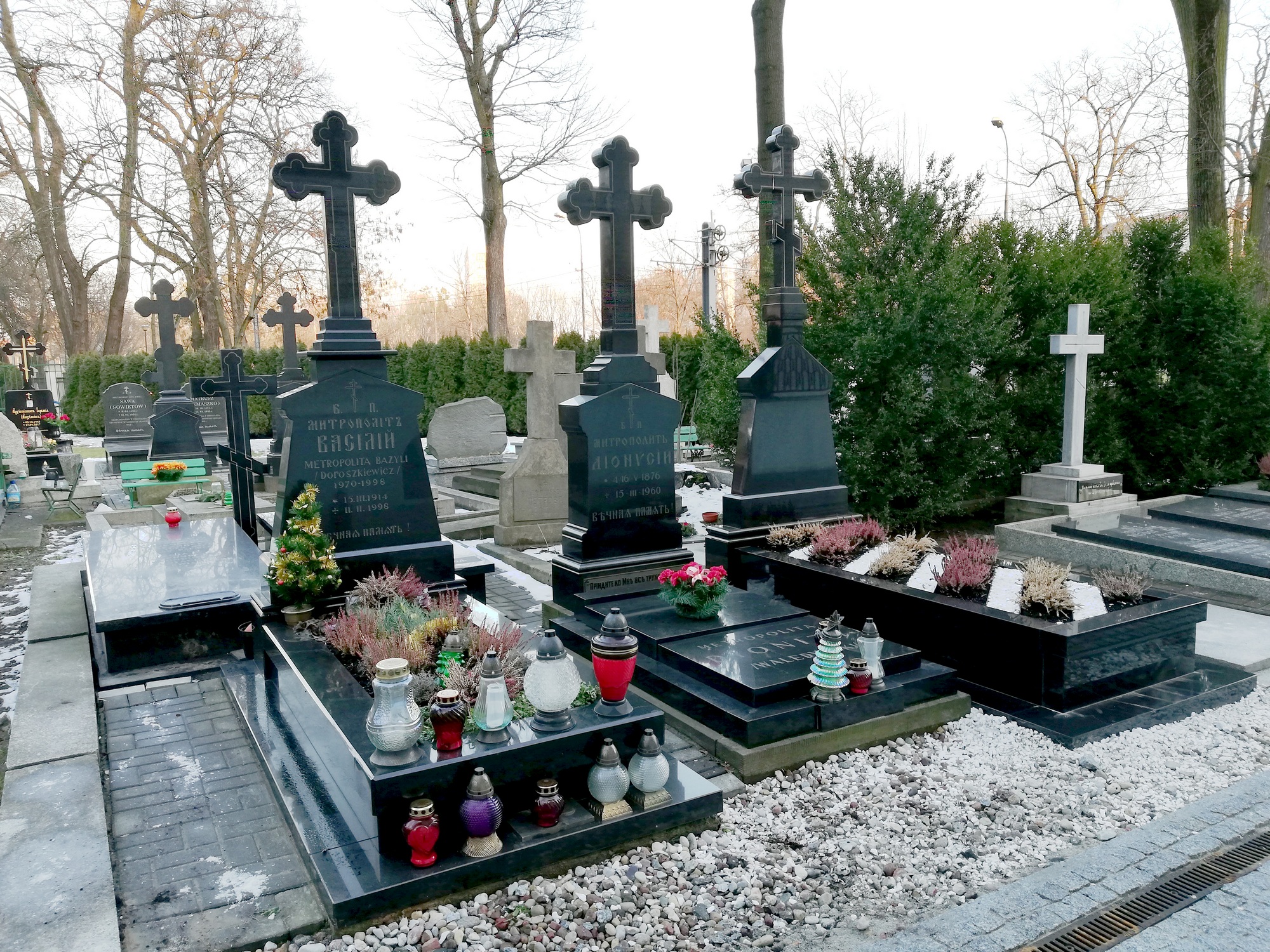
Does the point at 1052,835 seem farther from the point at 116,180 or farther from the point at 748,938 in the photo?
the point at 116,180

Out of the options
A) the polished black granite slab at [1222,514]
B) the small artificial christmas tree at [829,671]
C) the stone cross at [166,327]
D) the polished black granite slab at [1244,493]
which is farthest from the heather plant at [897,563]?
the stone cross at [166,327]

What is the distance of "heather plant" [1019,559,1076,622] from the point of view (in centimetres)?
547

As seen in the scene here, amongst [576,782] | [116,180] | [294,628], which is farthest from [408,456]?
[116,180]

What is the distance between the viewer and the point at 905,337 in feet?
31.6

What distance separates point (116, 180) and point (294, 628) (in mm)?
25174

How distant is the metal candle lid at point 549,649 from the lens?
4027 millimetres

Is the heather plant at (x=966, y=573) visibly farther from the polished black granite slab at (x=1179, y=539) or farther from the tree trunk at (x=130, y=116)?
the tree trunk at (x=130, y=116)

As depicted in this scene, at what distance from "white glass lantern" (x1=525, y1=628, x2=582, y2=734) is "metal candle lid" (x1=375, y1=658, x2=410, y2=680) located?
0.57 metres

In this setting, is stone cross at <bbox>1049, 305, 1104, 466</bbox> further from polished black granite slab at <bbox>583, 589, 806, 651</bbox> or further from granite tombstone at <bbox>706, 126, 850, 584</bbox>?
polished black granite slab at <bbox>583, 589, 806, 651</bbox>

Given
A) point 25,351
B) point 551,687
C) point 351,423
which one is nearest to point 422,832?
point 551,687

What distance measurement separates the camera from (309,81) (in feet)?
81.9

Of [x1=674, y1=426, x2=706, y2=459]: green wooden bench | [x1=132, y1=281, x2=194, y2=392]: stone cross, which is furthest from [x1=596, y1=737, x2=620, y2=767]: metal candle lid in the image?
[x1=674, y1=426, x2=706, y2=459]: green wooden bench

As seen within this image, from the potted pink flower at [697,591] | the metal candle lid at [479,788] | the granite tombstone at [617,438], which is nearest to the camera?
the metal candle lid at [479,788]

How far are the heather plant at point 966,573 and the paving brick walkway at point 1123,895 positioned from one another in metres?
2.04
